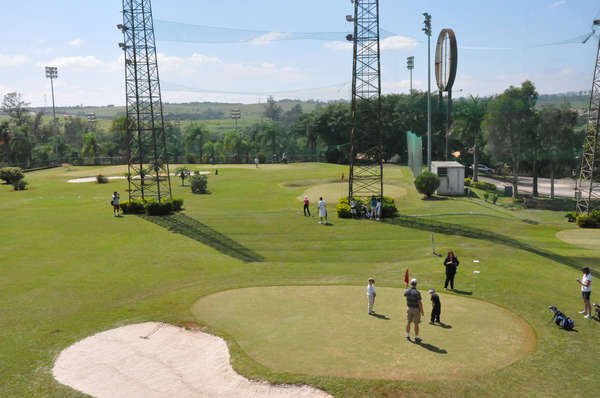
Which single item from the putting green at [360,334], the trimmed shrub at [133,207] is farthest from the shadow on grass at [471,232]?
the trimmed shrub at [133,207]

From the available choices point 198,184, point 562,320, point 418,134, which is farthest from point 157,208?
point 418,134

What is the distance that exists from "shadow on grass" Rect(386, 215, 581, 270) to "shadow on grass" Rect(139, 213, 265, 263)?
13.4m

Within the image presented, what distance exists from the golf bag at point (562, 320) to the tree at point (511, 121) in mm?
53632

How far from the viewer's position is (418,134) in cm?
9894

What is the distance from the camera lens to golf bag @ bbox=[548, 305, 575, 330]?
16.7m

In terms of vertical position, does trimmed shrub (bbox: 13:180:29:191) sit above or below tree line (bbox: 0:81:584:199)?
below

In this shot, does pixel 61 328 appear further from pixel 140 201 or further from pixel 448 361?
pixel 140 201

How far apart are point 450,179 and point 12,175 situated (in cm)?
5747

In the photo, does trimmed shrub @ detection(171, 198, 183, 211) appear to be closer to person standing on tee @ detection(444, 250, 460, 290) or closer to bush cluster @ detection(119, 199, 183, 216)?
bush cluster @ detection(119, 199, 183, 216)

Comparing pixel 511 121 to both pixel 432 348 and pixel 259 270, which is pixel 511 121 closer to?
pixel 259 270

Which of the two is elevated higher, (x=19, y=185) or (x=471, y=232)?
(x=19, y=185)

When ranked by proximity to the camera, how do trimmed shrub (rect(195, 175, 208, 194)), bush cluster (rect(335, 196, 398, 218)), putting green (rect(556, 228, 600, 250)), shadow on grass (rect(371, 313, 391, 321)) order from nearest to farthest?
shadow on grass (rect(371, 313, 391, 321))
putting green (rect(556, 228, 600, 250))
bush cluster (rect(335, 196, 398, 218))
trimmed shrub (rect(195, 175, 208, 194))

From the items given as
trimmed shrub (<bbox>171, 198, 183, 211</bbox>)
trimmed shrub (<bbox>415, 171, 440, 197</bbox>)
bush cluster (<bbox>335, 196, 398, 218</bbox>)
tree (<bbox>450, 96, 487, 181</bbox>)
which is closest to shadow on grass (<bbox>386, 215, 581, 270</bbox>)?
bush cluster (<bbox>335, 196, 398, 218</bbox>)

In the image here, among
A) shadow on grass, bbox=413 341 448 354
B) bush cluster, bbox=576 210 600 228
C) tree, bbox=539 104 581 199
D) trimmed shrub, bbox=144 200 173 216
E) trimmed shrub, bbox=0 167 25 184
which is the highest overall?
tree, bbox=539 104 581 199
